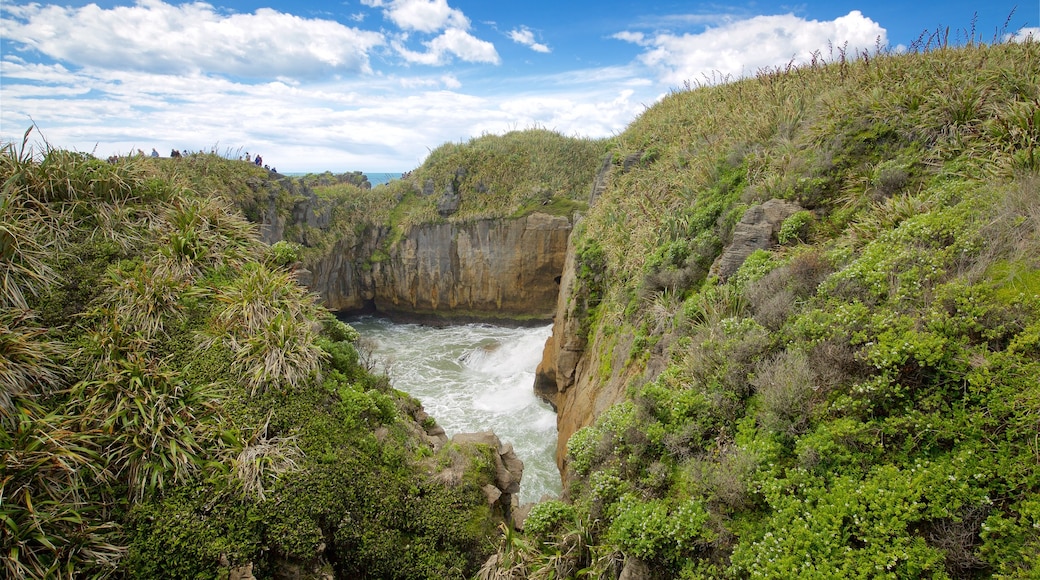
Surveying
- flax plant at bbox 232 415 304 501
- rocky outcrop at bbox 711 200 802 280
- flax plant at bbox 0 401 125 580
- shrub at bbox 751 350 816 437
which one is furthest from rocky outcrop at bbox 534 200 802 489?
flax plant at bbox 0 401 125 580

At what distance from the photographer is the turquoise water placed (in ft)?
41.2

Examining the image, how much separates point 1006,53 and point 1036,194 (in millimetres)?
4311

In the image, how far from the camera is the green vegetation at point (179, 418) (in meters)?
4.32

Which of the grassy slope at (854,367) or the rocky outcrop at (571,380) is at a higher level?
the grassy slope at (854,367)

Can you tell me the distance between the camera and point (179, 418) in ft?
16.4

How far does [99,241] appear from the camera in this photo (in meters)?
6.38

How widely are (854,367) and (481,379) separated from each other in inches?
571

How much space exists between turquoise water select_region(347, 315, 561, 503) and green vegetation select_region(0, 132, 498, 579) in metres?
3.59

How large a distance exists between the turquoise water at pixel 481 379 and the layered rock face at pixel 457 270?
118cm

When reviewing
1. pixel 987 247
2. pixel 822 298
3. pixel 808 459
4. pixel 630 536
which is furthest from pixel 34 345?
pixel 987 247

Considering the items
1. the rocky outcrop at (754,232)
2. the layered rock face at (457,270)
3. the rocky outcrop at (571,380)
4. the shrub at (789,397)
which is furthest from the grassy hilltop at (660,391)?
the layered rock face at (457,270)

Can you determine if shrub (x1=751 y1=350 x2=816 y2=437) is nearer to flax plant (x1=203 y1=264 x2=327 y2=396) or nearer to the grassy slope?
the grassy slope

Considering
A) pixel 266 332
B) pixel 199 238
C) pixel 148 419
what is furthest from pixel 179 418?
pixel 199 238

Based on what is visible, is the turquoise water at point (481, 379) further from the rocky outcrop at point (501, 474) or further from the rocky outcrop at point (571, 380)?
the rocky outcrop at point (501, 474)
